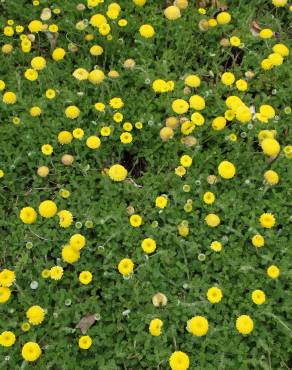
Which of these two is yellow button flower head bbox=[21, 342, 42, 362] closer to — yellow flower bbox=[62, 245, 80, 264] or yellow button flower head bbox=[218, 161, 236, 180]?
yellow flower bbox=[62, 245, 80, 264]

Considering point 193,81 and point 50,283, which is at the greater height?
point 193,81

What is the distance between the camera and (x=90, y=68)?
384 cm

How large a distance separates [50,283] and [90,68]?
1.84 m

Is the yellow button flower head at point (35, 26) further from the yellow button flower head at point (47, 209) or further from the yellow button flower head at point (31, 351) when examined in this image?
the yellow button flower head at point (31, 351)

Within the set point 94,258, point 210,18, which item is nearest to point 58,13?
point 210,18

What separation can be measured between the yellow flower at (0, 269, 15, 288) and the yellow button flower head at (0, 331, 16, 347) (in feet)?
0.93

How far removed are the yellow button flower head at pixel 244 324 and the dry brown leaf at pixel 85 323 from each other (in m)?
0.87

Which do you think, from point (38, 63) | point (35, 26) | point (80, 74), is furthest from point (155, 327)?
point (35, 26)

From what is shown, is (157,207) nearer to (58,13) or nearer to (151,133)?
(151,133)

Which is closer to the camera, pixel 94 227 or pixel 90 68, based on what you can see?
pixel 94 227

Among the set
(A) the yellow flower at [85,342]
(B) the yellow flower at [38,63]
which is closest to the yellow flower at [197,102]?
(B) the yellow flower at [38,63]

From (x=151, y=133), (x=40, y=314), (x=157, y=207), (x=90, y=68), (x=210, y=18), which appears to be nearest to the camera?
(x=40, y=314)

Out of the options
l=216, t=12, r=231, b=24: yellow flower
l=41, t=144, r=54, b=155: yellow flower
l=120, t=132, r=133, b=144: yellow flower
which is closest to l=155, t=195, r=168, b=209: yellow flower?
l=120, t=132, r=133, b=144: yellow flower

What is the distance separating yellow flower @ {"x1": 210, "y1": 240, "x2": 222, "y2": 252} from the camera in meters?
2.93
